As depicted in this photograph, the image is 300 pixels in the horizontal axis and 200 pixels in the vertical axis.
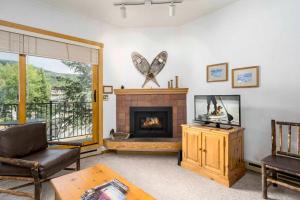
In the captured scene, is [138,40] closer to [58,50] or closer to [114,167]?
[58,50]

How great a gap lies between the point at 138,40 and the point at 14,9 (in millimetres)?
2265

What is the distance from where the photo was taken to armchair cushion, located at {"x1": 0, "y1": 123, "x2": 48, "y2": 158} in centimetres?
221

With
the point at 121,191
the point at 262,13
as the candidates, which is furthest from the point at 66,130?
the point at 262,13

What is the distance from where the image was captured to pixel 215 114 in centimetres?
291

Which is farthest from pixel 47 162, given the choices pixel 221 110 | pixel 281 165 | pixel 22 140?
pixel 281 165

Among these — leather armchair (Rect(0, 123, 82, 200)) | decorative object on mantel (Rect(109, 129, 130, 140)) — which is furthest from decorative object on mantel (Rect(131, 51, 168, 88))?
leather armchair (Rect(0, 123, 82, 200))

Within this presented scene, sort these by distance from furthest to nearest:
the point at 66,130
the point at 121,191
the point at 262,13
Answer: the point at 66,130, the point at 262,13, the point at 121,191

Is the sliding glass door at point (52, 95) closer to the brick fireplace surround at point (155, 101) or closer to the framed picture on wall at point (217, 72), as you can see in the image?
the brick fireplace surround at point (155, 101)

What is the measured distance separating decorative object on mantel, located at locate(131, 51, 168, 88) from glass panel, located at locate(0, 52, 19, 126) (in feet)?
7.31

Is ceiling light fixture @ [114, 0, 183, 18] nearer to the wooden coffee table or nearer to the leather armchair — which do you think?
the leather armchair

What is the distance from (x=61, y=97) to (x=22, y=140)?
126 centimetres

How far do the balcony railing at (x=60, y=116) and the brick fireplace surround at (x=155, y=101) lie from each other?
735 mm

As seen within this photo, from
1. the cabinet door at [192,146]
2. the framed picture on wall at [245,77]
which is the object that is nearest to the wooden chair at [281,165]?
the framed picture on wall at [245,77]

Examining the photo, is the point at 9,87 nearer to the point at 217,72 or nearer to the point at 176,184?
the point at 176,184
